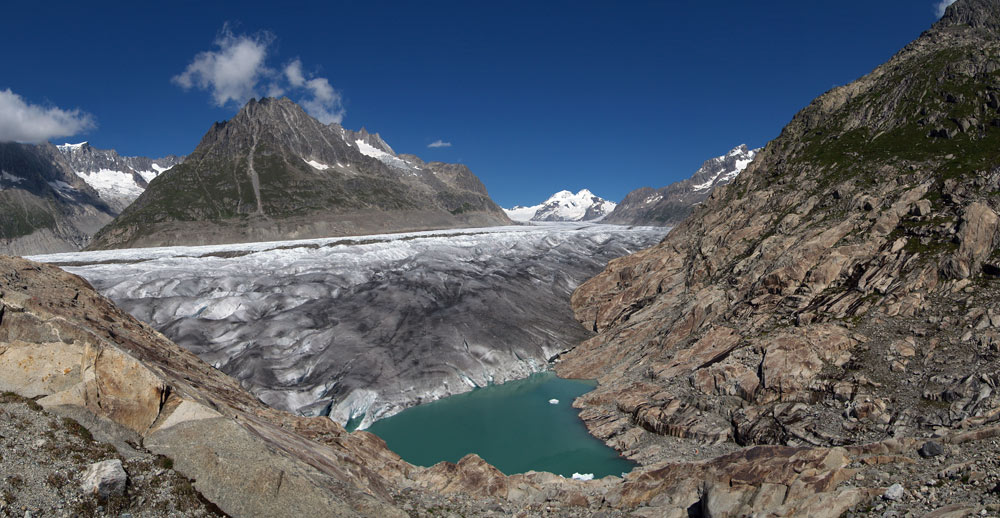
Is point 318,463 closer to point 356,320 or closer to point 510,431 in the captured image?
point 510,431

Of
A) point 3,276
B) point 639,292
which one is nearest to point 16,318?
point 3,276

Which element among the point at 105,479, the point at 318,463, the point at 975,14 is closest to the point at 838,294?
the point at 318,463

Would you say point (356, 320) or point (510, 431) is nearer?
point (510, 431)

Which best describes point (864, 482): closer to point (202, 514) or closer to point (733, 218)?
point (202, 514)

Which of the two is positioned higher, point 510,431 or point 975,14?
point 975,14

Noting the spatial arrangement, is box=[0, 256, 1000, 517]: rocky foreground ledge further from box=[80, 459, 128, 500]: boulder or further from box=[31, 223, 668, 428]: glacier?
box=[31, 223, 668, 428]: glacier

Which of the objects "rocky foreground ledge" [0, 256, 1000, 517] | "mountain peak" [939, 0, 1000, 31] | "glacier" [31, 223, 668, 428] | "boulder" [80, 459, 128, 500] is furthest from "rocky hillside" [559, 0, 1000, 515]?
"mountain peak" [939, 0, 1000, 31]
